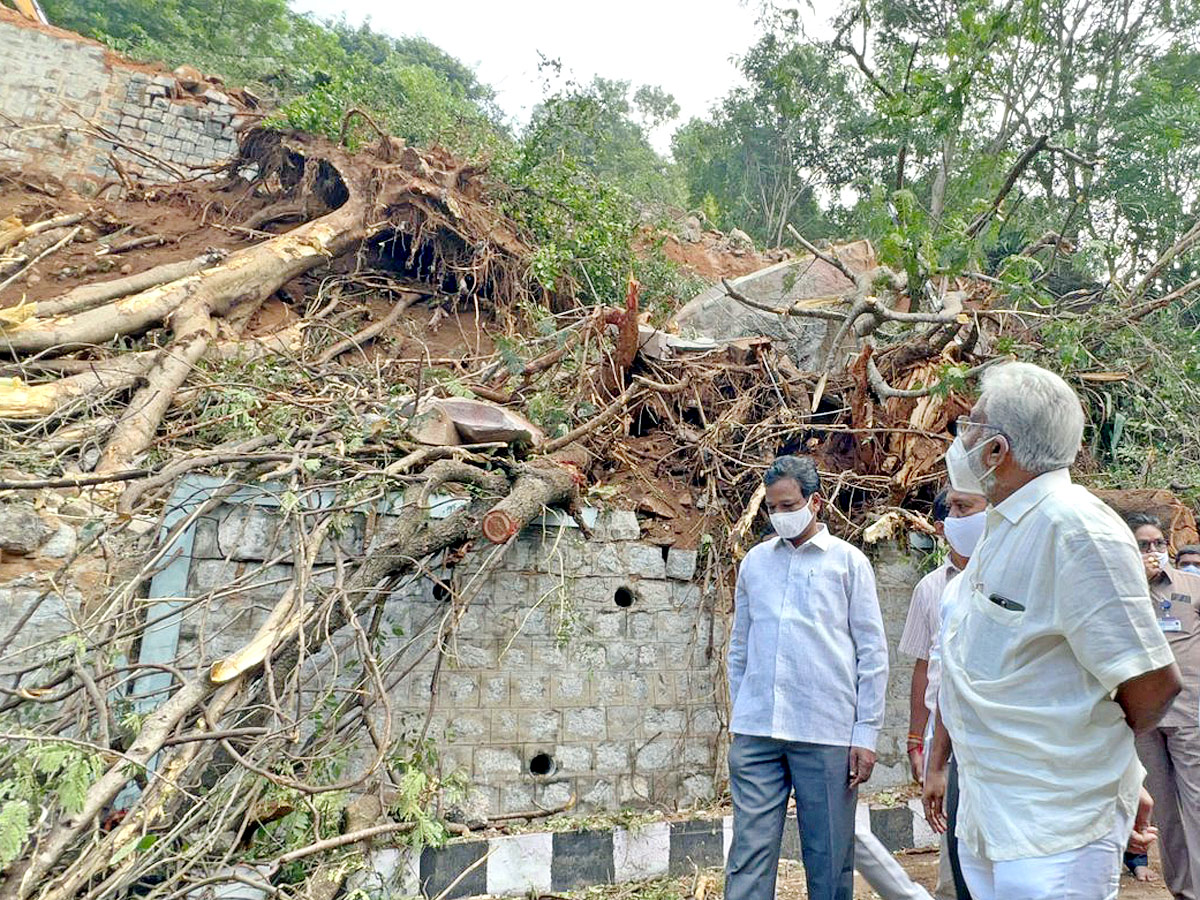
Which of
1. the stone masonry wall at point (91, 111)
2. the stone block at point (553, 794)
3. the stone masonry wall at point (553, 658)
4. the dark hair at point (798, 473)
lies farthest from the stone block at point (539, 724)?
the stone masonry wall at point (91, 111)

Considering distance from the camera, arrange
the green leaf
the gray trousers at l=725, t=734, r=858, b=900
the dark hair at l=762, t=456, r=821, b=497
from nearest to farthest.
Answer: the green leaf → the gray trousers at l=725, t=734, r=858, b=900 → the dark hair at l=762, t=456, r=821, b=497

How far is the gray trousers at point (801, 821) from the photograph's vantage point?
3.01 m

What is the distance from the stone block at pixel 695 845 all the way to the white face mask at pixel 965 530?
2.15 meters

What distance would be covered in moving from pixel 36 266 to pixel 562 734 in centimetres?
669

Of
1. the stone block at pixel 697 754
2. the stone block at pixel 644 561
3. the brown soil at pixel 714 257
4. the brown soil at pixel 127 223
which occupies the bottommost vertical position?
the stone block at pixel 697 754

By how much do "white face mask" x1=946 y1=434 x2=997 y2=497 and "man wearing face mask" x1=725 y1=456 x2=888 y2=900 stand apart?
1.11 metres

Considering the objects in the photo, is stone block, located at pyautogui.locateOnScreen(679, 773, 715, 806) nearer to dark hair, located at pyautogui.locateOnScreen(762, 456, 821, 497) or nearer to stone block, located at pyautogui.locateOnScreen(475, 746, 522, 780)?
stone block, located at pyautogui.locateOnScreen(475, 746, 522, 780)

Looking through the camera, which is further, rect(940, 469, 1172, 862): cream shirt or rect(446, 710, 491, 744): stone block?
rect(446, 710, 491, 744): stone block

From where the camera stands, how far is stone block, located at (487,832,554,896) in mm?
4012

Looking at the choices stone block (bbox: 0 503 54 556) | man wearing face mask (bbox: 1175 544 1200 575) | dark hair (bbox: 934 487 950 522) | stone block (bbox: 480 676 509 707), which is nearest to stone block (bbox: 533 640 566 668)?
stone block (bbox: 480 676 509 707)

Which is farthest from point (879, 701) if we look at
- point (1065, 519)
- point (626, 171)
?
point (626, 171)

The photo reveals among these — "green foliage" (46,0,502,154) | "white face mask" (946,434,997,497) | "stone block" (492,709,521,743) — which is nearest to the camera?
"white face mask" (946,434,997,497)

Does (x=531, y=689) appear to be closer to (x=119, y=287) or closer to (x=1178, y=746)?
(x=1178, y=746)

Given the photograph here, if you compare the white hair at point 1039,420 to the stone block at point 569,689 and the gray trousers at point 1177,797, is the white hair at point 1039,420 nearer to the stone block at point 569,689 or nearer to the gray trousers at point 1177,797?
the gray trousers at point 1177,797
